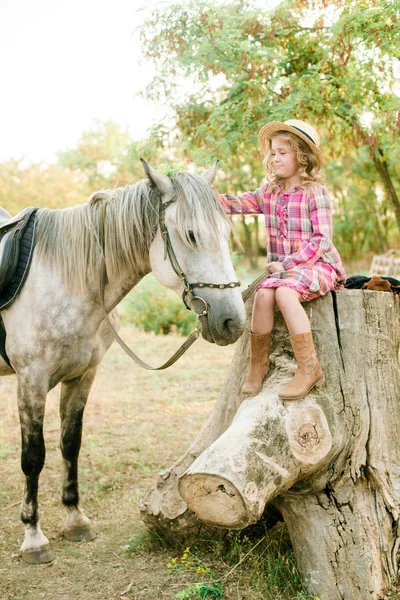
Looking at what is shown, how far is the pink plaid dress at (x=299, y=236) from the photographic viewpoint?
2854 millimetres

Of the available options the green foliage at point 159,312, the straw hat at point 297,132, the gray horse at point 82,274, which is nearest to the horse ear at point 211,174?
the gray horse at point 82,274

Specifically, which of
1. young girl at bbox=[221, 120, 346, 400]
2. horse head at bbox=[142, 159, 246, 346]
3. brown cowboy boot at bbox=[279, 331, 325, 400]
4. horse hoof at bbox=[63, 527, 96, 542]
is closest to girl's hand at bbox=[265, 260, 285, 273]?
young girl at bbox=[221, 120, 346, 400]

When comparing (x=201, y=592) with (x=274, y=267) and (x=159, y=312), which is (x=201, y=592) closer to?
(x=274, y=267)

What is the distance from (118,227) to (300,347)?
120 centimetres

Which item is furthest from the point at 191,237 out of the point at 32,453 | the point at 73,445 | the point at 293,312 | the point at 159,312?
the point at 159,312

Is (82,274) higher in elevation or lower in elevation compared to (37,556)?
higher

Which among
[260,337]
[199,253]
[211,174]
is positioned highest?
[211,174]

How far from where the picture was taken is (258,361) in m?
2.95

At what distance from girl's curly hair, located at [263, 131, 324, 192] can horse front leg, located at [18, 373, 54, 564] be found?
178cm

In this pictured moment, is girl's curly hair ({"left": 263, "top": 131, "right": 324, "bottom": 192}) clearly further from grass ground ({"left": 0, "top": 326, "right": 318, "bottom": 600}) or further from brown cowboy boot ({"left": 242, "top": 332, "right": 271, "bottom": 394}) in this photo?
grass ground ({"left": 0, "top": 326, "right": 318, "bottom": 600})

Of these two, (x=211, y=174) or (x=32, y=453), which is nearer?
(x=211, y=174)

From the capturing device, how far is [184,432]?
19.5 ft

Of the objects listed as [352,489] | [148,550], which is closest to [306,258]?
[352,489]

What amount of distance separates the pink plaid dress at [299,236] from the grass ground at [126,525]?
4.74 ft
